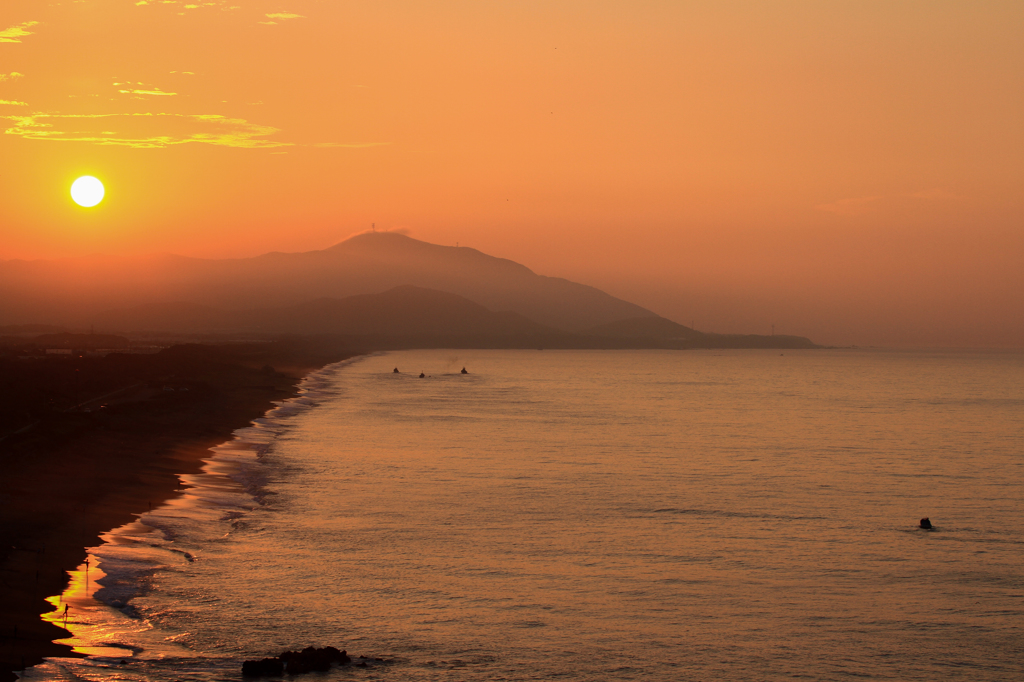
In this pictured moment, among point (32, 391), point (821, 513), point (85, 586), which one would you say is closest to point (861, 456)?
point (821, 513)

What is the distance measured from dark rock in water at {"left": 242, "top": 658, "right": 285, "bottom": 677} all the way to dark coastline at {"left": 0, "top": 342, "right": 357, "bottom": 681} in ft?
13.0

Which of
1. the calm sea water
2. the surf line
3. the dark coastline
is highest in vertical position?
the dark coastline

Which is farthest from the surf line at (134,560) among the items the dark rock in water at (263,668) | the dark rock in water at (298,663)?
the dark rock in water at (298,663)

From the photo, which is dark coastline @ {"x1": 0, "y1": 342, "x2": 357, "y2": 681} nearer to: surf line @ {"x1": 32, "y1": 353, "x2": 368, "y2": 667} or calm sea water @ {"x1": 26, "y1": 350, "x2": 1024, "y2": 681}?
surf line @ {"x1": 32, "y1": 353, "x2": 368, "y2": 667}

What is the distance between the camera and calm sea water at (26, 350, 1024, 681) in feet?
67.1

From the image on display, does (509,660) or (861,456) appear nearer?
(509,660)

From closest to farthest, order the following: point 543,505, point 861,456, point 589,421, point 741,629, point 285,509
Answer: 1. point 741,629
2. point 285,509
3. point 543,505
4. point 861,456
5. point 589,421

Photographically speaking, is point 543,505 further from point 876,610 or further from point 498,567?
point 876,610

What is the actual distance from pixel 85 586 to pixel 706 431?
6180 centimetres

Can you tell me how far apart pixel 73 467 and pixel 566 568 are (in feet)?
83.4

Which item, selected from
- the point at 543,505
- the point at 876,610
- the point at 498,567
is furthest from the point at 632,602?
the point at 543,505

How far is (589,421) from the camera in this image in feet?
284

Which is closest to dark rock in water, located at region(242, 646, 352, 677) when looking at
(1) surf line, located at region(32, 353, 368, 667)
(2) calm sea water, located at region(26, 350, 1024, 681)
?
(2) calm sea water, located at region(26, 350, 1024, 681)

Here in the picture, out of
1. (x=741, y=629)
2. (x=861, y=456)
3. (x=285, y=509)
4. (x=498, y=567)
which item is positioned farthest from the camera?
(x=861, y=456)
